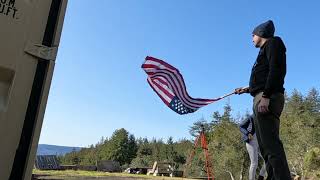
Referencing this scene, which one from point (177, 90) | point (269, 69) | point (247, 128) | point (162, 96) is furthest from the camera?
point (247, 128)

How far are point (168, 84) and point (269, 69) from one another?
114 inches

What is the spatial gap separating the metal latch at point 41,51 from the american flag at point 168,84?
4.13 metres

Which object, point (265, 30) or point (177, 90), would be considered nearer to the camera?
point (265, 30)

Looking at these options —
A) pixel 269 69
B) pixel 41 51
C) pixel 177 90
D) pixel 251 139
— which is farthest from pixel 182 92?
pixel 41 51

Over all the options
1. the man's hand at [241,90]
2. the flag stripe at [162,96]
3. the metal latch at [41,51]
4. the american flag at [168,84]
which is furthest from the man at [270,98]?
the flag stripe at [162,96]

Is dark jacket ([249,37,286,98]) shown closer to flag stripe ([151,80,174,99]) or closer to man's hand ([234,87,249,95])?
man's hand ([234,87,249,95])

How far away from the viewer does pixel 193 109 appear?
6727 mm

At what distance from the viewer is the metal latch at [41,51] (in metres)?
2.70

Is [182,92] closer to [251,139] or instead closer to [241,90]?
[251,139]

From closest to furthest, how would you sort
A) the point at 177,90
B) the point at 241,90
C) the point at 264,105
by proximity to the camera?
1. the point at 264,105
2. the point at 241,90
3. the point at 177,90

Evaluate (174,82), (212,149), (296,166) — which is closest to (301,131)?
(296,166)

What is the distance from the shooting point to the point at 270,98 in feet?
13.4

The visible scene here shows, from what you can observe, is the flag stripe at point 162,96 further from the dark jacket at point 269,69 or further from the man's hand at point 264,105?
the man's hand at point 264,105

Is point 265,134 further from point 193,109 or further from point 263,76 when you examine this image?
point 193,109
